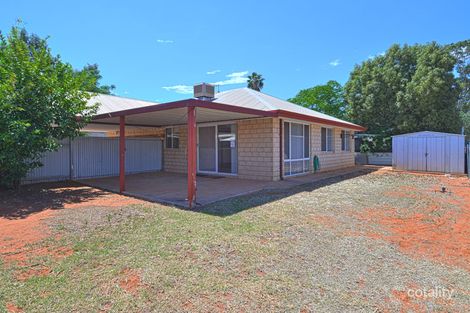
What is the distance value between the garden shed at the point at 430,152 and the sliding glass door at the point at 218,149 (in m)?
9.52

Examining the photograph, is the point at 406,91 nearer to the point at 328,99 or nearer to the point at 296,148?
the point at 328,99

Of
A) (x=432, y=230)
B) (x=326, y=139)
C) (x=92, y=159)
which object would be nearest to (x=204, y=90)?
(x=92, y=159)

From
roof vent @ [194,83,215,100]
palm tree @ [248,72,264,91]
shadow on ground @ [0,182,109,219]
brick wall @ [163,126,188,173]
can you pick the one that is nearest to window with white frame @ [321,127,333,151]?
roof vent @ [194,83,215,100]

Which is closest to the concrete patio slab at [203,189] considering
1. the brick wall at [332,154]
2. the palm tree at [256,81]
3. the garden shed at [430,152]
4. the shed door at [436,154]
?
the brick wall at [332,154]

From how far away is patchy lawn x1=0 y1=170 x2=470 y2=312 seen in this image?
2719 mm

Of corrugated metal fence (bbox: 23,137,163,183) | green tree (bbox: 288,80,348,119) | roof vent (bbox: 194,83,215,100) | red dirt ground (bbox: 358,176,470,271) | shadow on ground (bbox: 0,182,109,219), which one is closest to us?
red dirt ground (bbox: 358,176,470,271)

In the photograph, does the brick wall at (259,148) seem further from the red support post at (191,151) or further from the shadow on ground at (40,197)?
the shadow on ground at (40,197)

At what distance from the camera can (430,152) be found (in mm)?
14086

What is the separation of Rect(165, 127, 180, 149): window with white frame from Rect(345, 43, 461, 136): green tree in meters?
16.0

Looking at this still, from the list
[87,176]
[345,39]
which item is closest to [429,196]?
[87,176]

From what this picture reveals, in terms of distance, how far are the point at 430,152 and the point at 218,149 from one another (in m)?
10.6

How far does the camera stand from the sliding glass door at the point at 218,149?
11.6m

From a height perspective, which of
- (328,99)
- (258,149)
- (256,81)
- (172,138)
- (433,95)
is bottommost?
(258,149)

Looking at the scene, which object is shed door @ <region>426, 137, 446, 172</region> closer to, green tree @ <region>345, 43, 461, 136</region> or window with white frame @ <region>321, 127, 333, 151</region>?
window with white frame @ <region>321, 127, 333, 151</region>
